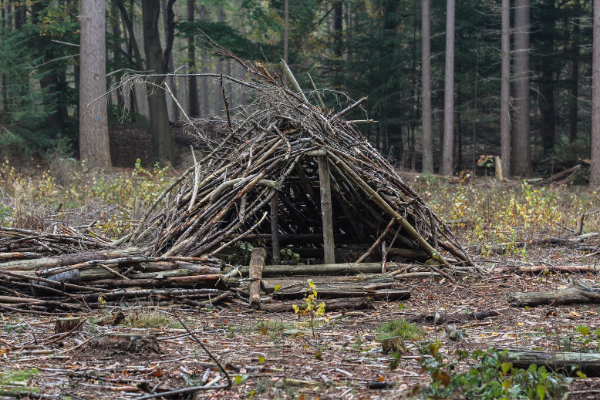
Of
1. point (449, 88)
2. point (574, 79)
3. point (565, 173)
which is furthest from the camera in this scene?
point (574, 79)

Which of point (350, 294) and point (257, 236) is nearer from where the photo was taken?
point (350, 294)

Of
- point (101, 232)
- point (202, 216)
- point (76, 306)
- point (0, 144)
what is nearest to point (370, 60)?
point (0, 144)

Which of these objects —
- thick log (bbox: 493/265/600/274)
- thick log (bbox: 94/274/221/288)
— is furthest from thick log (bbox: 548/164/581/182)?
thick log (bbox: 94/274/221/288)

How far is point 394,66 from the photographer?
76.5 ft

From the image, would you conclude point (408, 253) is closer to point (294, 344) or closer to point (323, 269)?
point (323, 269)

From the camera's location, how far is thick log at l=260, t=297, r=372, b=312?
546cm

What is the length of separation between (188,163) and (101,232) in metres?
11.4

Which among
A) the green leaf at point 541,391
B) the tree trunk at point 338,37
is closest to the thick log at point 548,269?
the green leaf at point 541,391

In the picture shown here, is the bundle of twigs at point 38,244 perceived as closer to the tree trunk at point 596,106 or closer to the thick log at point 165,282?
the thick log at point 165,282

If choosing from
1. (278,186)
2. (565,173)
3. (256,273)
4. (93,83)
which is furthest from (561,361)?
(565,173)

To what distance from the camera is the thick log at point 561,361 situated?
128 inches

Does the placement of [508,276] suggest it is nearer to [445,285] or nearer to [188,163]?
[445,285]

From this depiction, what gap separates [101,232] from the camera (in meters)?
8.70

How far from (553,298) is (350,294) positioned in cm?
190
